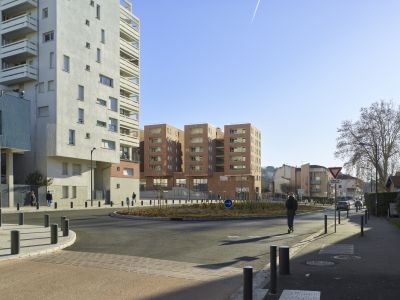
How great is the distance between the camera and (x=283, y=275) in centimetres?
860

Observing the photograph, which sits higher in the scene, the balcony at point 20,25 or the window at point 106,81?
the balcony at point 20,25

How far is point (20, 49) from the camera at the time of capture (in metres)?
49.0

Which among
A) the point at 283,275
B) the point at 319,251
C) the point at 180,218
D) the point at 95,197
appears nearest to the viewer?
the point at 283,275

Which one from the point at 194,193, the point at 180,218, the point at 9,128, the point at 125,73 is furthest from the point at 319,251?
the point at 194,193

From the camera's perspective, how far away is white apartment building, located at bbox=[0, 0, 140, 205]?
48594 mm

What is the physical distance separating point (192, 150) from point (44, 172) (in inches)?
2722

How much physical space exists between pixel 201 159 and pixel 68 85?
65946mm

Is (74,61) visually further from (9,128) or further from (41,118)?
(9,128)

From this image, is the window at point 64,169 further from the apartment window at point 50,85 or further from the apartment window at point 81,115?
the apartment window at point 50,85

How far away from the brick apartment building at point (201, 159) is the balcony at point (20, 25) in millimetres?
64071

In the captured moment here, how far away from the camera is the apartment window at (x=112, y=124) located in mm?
58525

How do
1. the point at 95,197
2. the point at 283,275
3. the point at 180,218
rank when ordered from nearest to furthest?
1. the point at 283,275
2. the point at 180,218
3. the point at 95,197

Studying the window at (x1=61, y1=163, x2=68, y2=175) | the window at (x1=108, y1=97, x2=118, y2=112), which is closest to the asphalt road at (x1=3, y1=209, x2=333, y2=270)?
the window at (x1=61, y1=163, x2=68, y2=175)

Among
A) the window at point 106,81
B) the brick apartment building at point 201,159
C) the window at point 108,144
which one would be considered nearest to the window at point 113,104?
the window at point 106,81
